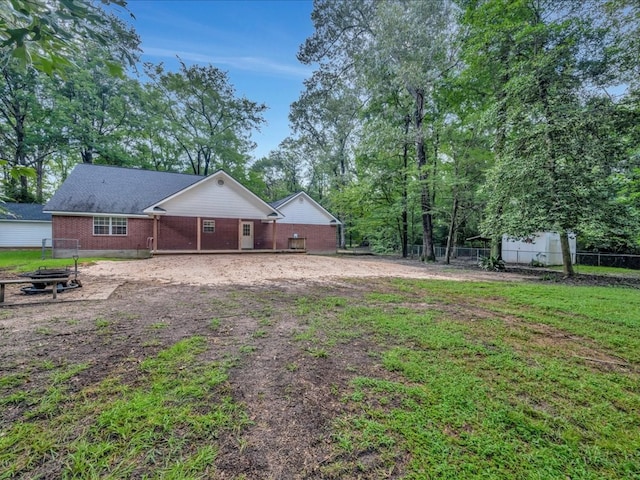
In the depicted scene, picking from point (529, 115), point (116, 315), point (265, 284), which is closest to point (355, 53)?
point (529, 115)

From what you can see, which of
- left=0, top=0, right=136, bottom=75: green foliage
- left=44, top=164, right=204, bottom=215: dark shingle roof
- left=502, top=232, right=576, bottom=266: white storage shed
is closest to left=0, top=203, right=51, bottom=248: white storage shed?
left=44, top=164, right=204, bottom=215: dark shingle roof

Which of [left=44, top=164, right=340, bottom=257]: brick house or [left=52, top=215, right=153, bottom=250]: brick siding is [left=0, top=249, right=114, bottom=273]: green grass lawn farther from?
[left=44, top=164, right=340, bottom=257]: brick house

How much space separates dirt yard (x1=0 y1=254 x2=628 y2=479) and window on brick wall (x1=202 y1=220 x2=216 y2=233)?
11.6 m

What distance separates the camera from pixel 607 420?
2264 mm

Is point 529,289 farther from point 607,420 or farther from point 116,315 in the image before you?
point 116,315

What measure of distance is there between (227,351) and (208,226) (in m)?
16.4

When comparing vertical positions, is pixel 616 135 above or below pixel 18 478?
above

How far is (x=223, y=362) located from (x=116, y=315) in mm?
2895

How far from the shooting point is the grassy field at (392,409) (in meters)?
1.79

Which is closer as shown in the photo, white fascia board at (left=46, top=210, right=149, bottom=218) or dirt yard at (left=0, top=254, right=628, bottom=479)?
dirt yard at (left=0, top=254, right=628, bottom=479)

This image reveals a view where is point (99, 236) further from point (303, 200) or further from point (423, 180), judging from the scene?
point (423, 180)

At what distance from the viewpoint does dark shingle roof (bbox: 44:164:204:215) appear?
1571 cm

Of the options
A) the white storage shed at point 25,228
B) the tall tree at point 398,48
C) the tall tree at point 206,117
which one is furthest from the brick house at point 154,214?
the tall tree at point 398,48

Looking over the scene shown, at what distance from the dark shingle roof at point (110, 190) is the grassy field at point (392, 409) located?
1559cm
